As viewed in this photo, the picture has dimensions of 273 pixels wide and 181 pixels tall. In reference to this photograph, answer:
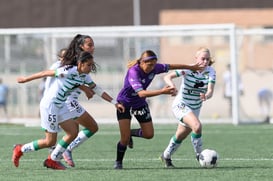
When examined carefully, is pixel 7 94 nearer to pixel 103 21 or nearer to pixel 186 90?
pixel 186 90

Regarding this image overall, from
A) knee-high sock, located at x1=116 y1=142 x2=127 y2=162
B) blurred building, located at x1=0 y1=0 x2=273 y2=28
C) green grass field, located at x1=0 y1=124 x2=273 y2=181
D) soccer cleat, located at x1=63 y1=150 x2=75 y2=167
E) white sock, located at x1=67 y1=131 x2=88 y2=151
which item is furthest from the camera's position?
blurred building, located at x1=0 y1=0 x2=273 y2=28

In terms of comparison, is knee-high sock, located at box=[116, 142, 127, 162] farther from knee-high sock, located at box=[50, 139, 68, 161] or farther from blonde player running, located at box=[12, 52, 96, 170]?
knee-high sock, located at box=[50, 139, 68, 161]

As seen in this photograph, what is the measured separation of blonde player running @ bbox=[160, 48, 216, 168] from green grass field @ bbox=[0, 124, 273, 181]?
13.6 inches

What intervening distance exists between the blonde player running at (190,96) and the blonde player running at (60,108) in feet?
4.98

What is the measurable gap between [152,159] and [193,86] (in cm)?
177

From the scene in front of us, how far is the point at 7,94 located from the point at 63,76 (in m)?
16.5

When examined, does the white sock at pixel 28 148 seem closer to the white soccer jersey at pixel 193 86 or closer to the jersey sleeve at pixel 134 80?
the jersey sleeve at pixel 134 80

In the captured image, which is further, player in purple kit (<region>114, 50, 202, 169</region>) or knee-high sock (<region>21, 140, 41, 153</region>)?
knee-high sock (<region>21, 140, 41, 153</region>)

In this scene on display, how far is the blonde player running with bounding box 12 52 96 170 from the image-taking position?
44.2 feet

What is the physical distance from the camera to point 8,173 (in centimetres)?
1332

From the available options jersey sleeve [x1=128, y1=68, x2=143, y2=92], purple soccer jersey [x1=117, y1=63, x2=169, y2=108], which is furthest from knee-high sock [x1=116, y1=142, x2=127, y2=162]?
jersey sleeve [x1=128, y1=68, x2=143, y2=92]

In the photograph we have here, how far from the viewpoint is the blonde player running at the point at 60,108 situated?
44.2 ft

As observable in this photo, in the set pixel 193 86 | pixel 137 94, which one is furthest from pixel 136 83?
pixel 193 86

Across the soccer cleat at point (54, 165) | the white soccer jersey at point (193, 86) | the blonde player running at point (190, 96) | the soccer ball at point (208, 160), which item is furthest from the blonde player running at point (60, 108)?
the soccer ball at point (208, 160)
